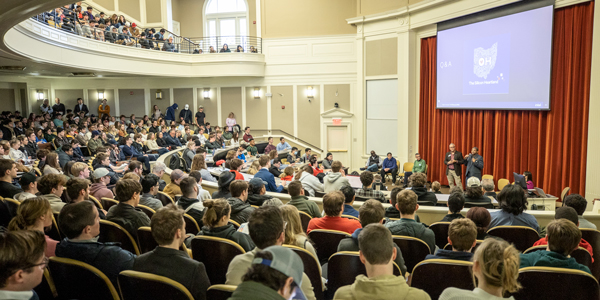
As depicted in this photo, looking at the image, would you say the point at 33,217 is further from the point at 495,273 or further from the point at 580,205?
the point at 580,205

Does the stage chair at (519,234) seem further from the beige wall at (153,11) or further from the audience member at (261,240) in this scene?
the beige wall at (153,11)

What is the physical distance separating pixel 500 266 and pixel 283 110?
15.9 m

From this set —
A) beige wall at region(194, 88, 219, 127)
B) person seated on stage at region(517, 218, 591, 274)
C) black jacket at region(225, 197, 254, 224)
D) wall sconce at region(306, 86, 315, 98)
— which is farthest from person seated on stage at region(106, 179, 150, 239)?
beige wall at region(194, 88, 219, 127)

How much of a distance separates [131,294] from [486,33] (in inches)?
400

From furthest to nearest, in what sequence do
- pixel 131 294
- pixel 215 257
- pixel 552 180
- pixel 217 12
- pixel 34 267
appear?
1. pixel 217 12
2. pixel 552 180
3. pixel 215 257
4. pixel 131 294
5. pixel 34 267

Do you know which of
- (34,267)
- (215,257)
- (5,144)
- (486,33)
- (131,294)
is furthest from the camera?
(486,33)

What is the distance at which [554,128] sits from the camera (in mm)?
8977

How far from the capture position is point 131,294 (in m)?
2.38

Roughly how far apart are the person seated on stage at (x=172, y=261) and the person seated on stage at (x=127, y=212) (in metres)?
1.28

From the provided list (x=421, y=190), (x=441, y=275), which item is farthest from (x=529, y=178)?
(x=441, y=275)

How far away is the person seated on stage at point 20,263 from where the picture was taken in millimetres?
2059

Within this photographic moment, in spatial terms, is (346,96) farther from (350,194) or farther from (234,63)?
(350,194)

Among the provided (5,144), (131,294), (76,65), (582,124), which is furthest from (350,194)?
(76,65)

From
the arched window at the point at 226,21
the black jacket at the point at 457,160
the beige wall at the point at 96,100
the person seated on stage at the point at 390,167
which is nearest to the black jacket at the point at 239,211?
the black jacket at the point at 457,160
